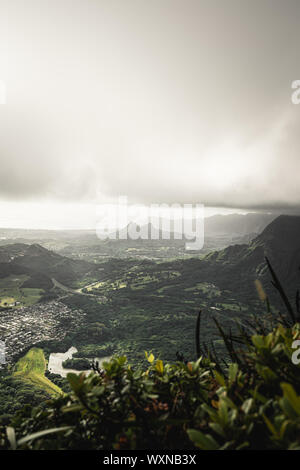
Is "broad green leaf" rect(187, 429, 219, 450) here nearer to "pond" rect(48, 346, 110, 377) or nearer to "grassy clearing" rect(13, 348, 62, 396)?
"grassy clearing" rect(13, 348, 62, 396)

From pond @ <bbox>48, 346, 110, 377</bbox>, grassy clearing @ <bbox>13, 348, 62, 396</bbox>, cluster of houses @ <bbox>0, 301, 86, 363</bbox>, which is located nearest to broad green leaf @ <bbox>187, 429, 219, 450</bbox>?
grassy clearing @ <bbox>13, 348, 62, 396</bbox>

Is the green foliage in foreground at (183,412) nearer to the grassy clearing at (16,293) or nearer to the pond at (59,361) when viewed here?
the pond at (59,361)

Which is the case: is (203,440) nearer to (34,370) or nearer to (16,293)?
(34,370)

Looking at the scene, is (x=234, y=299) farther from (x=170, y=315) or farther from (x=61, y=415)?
(x=61, y=415)

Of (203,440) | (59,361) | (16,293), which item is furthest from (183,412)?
(16,293)

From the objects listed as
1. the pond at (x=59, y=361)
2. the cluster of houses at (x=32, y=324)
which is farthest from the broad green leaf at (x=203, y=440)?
the cluster of houses at (x=32, y=324)
